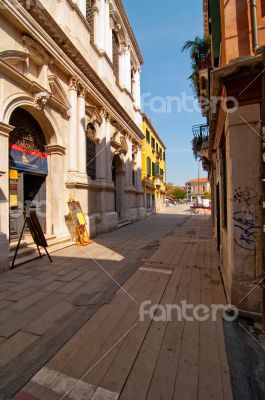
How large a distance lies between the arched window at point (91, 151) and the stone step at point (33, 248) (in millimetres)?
3700

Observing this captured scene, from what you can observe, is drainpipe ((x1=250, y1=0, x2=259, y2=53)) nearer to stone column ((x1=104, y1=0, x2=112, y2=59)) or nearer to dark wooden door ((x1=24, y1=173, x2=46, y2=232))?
dark wooden door ((x1=24, y1=173, x2=46, y2=232))

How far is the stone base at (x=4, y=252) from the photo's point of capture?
5254mm

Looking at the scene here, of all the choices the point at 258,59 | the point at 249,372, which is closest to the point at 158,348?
the point at 249,372

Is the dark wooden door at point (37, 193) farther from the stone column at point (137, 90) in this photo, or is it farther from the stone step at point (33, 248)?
the stone column at point (137, 90)

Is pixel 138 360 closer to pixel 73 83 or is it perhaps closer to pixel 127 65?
pixel 73 83

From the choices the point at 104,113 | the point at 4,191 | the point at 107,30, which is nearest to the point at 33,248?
the point at 4,191

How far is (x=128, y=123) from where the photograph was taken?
16125 millimetres

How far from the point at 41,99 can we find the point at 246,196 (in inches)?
263

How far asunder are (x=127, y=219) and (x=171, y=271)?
415 inches

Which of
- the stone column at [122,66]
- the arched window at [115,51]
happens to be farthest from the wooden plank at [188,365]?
the stone column at [122,66]

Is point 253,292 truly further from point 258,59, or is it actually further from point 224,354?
point 258,59

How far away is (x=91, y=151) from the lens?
11062mm

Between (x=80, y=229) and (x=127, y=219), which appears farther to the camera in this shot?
(x=127, y=219)

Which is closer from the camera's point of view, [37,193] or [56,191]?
[37,193]
